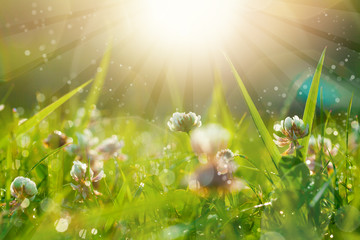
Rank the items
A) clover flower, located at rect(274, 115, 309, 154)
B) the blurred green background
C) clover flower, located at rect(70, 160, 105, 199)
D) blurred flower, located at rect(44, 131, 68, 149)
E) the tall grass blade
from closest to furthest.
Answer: clover flower, located at rect(274, 115, 309, 154) → clover flower, located at rect(70, 160, 105, 199) → the tall grass blade → blurred flower, located at rect(44, 131, 68, 149) → the blurred green background

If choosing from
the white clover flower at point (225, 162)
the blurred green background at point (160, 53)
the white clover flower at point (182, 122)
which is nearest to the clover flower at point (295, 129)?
the white clover flower at point (225, 162)

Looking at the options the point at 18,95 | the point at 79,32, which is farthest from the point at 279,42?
the point at 18,95

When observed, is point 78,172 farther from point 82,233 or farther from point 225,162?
point 225,162

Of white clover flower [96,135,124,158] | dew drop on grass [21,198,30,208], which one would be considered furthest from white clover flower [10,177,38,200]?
white clover flower [96,135,124,158]

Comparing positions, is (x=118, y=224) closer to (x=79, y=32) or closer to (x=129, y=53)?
(x=129, y=53)

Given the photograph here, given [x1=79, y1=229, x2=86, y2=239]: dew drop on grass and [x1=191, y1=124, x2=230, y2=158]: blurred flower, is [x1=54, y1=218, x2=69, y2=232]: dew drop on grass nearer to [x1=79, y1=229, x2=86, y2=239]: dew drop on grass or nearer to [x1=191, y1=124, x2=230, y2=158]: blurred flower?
[x1=79, y1=229, x2=86, y2=239]: dew drop on grass

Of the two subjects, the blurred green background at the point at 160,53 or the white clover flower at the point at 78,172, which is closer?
the white clover flower at the point at 78,172

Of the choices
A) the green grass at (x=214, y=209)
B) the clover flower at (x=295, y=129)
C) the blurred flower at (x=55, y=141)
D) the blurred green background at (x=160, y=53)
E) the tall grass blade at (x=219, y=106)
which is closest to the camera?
the green grass at (x=214, y=209)

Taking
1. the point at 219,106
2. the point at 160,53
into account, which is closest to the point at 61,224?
the point at 219,106

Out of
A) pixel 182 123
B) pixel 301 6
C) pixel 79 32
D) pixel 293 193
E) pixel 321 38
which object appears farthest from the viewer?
pixel 79 32

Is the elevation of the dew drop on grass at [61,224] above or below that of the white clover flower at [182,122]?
below

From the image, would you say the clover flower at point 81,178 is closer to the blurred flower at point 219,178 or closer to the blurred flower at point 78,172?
the blurred flower at point 78,172

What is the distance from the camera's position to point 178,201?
31.7 inches

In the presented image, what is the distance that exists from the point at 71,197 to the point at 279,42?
12.6 feet
